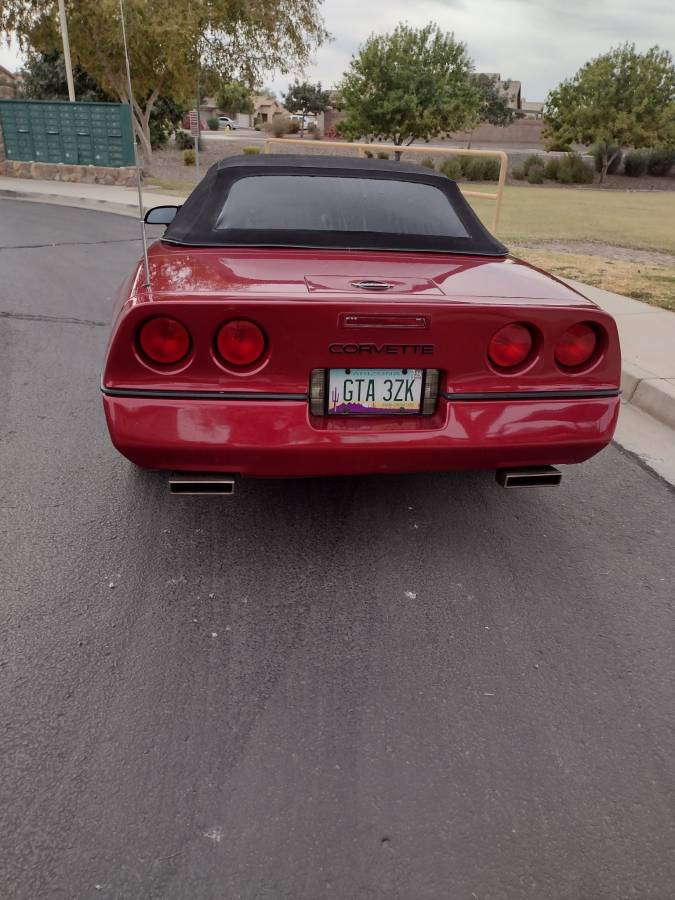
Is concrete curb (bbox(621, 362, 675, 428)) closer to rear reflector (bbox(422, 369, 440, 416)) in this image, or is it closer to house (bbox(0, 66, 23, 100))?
rear reflector (bbox(422, 369, 440, 416))

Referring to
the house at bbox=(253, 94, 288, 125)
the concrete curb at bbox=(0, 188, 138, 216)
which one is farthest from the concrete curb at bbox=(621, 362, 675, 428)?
the house at bbox=(253, 94, 288, 125)

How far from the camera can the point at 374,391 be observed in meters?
2.53

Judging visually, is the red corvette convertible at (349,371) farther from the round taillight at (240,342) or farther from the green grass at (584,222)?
the green grass at (584,222)

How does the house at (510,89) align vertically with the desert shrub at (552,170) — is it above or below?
above

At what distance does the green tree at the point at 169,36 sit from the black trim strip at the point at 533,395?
2209cm

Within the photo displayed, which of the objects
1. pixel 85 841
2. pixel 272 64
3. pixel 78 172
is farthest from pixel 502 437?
pixel 272 64

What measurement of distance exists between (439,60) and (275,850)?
50.7 m

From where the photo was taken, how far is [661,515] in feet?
10.9

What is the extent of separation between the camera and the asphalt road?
1638 mm

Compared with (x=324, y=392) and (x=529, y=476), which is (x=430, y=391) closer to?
(x=324, y=392)

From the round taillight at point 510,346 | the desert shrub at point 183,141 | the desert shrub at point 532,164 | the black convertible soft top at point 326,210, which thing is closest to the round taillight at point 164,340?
the black convertible soft top at point 326,210

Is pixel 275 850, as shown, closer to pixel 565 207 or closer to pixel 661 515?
pixel 661 515

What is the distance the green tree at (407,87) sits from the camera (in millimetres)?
43719

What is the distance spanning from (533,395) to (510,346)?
0.21 meters
